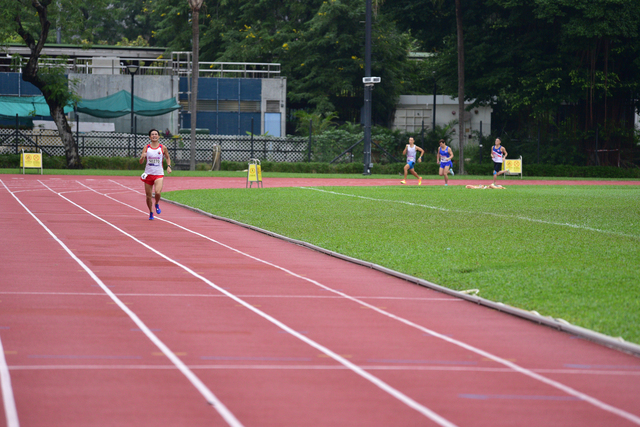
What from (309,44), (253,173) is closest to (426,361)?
(253,173)

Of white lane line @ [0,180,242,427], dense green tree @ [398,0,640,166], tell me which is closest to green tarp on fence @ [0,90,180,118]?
dense green tree @ [398,0,640,166]

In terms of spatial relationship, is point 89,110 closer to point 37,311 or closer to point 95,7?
point 95,7

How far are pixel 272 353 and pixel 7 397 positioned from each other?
207 cm

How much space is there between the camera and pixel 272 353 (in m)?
6.36

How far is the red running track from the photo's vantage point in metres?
4.96

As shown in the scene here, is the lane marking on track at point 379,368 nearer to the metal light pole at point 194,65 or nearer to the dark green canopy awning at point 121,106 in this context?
the metal light pole at point 194,65

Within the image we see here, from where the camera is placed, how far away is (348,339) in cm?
693

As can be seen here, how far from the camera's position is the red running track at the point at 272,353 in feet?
16.3

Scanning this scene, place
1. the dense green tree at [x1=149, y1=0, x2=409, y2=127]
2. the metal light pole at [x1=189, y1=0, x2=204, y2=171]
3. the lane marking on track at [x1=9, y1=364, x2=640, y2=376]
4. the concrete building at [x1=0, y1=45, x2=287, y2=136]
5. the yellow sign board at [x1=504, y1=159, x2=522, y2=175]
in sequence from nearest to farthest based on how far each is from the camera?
the lane marking on track at [x1=9, y1=364, x2=640, y2=376]
the yellow sign board at [x1=504, y1=159, x2=522, y2=175]
the metal light pole at [x1=189, y1=0, x2=204, y2=171]
the concrete building at [x1=0, y1=45, x2=287, y2=136]
the dense green tree at [x1=149, y1=0, x2=409, y2=127]

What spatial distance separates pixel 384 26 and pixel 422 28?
591 centimetres

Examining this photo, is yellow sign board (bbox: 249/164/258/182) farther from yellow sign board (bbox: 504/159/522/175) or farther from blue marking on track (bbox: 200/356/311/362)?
blue marking on track (bbox: 200/356/311/362)

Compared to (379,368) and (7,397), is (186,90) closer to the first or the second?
(379,368)

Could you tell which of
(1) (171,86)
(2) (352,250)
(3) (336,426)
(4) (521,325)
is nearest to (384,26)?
(1) (171,86)

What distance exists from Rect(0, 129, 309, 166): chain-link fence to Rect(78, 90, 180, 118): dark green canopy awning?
117 cm
